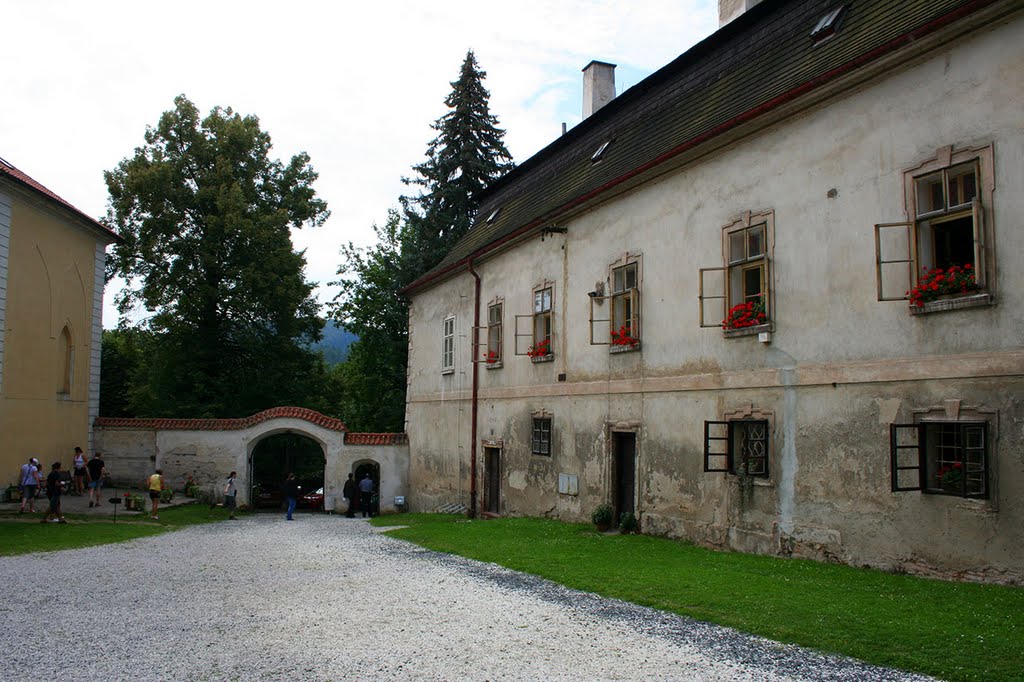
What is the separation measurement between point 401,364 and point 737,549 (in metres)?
30.4

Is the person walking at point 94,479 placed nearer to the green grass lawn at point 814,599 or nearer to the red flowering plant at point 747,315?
the green grass lawn at point 814,599

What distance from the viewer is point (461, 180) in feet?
123

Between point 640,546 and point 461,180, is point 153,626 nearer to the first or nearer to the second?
point 640,546

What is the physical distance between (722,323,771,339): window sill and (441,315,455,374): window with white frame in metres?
13.5

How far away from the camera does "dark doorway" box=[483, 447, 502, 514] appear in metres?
22.8

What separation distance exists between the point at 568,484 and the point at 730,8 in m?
10.5

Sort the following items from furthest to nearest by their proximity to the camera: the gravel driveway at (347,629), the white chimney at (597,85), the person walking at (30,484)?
the white chimney at (597,85) < the person walking at (30,484) < the gravel driveway at (347,629)

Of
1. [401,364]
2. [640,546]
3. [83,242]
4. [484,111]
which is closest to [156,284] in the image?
[83,242]

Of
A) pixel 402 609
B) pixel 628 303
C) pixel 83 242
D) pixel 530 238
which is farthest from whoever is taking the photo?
pixel 83 242

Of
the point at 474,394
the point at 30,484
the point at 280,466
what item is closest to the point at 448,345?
the point at 474,394

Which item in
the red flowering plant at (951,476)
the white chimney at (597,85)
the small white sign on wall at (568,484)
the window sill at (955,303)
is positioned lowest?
the small white sign on wall at (568,484)

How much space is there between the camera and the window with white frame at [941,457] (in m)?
9.70

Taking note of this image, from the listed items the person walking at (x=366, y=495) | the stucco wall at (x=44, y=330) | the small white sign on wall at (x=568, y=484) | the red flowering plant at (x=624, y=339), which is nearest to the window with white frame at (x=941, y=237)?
the red flowering plant at (x=624, y=339)

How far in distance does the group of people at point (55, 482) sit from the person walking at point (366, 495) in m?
7.60
